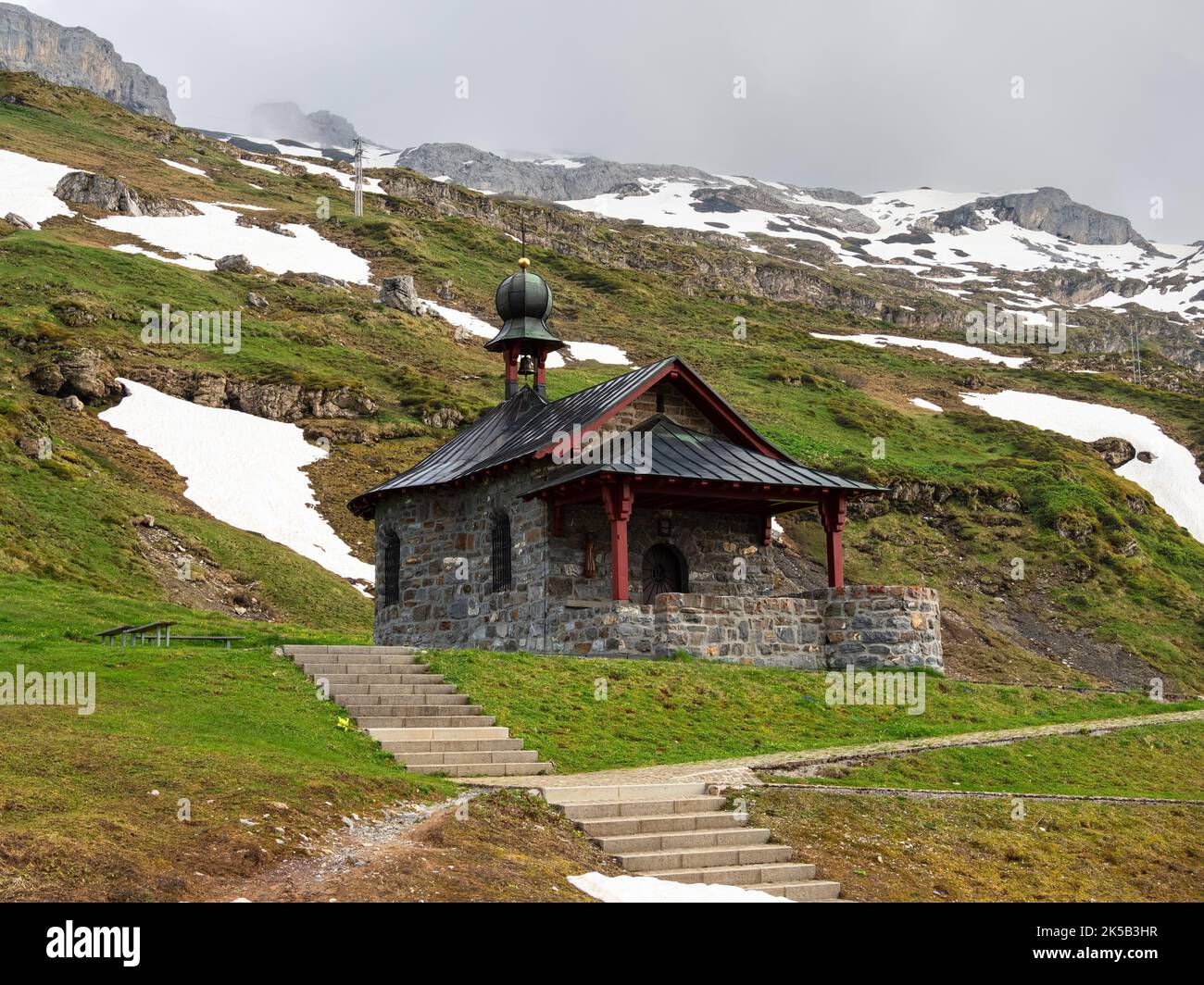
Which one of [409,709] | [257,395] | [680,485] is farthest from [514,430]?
[257,395]

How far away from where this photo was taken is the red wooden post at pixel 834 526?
26.0m

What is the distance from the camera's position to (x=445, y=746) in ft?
52.5

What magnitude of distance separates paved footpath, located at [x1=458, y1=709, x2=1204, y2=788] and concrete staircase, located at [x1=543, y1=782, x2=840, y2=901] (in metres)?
0.56

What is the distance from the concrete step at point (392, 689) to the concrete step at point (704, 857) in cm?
662

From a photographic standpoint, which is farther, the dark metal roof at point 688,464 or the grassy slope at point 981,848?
the dark metal roof at point 688,464

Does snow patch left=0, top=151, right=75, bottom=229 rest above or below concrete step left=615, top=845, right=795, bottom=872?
above

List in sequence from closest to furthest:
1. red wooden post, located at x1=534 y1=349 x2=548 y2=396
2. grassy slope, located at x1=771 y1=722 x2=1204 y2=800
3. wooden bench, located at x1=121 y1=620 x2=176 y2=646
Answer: grassy slope, located at x1=771 y1=722 x2=1204 y2=800
wooden bench, located at x1=121 y1=620 x2=176 y2=646
red wooden post, located at x1=534 y1=349 x2=548 y2=396

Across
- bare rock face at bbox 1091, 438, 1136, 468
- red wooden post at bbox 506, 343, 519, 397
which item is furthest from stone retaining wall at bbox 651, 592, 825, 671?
bare rock face at bbox 1091, 438, 1136, 468

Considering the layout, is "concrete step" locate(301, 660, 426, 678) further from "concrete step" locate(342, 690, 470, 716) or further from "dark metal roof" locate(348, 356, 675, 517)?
"dark metal roof" locate(348, 356, 675, 517)

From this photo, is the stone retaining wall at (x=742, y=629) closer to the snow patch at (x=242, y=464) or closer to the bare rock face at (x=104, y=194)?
the snow patch at (x=242, y=464)

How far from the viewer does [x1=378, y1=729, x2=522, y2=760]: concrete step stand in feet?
51.4

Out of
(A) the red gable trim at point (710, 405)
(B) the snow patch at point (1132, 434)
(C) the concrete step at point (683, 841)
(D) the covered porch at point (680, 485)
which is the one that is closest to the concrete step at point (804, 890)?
(C) the concrete step at point (683, 841)

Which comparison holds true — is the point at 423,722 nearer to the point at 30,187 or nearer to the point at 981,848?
the point at 981,848
